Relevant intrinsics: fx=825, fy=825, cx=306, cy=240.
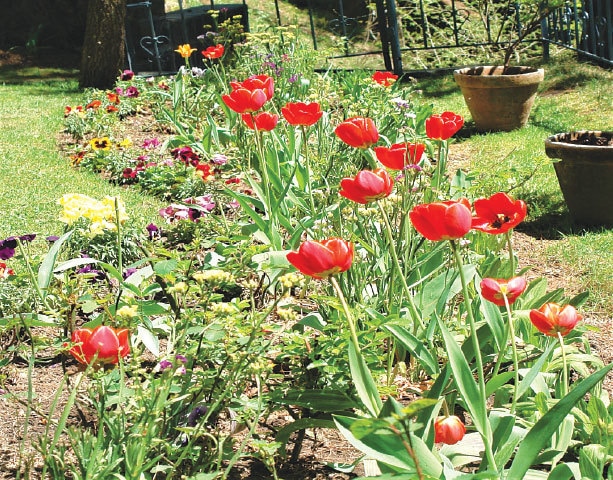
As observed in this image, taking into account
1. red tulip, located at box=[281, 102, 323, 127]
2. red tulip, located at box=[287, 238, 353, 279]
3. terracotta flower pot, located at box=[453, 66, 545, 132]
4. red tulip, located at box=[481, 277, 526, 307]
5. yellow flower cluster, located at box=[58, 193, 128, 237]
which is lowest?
terracotta flower pot, located at box=[453, 66, 545, 132]

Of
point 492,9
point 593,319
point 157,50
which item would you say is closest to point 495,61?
point 492,9

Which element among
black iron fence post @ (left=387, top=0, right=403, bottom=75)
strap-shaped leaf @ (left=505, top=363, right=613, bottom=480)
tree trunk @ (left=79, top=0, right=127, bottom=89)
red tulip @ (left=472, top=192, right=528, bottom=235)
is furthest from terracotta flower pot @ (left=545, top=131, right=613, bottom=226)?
tree trunk @ (left=79, top=0, right=127, bottom=89)

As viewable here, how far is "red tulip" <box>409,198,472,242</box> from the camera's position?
158cm

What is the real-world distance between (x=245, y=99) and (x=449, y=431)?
1.52m

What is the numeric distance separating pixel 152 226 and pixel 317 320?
120 cm

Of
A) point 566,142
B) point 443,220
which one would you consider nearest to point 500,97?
point 566,142

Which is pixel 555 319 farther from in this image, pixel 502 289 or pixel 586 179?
pixel 586 179

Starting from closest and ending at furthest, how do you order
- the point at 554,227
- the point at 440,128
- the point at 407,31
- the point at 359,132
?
the point at 359,132, the point at 440,128, the point at 554,227, the point at 407,31

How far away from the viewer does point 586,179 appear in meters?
4.05

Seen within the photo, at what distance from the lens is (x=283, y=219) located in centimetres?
321

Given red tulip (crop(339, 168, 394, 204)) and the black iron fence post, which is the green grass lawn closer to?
the black iron fence post

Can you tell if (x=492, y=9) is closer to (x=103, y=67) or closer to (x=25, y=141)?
(x=103, y=67)

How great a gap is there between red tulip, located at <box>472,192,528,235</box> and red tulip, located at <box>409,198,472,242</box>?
30cm

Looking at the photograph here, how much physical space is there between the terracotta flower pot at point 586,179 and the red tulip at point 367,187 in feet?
A: 7.87
